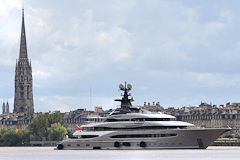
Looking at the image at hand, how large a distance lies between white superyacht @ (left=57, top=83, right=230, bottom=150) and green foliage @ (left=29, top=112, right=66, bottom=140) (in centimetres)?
9048

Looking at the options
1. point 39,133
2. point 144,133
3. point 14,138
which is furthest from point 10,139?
point 144,133

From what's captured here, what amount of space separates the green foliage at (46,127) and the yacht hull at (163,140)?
91.7 meters

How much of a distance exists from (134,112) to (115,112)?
85.6 inches

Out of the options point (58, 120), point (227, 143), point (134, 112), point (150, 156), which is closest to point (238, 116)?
point (58, 120)

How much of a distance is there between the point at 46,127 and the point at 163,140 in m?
108

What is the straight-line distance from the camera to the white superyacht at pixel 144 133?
86438 mm

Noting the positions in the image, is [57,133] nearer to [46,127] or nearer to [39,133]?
[39,133]

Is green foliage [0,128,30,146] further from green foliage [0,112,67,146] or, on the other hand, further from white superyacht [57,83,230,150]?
white superyacht [57,83,230,150]

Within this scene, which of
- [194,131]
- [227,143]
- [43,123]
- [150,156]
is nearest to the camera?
[150,156]

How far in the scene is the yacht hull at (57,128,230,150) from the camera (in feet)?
283

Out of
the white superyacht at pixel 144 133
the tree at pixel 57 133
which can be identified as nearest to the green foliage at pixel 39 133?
the tree at pixel 57 133

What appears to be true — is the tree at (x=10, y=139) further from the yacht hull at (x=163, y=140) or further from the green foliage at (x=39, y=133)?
the yacht hull at (x=163, y=140)

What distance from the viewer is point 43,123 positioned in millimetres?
192625

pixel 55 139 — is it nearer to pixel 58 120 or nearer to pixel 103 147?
pixel 58 120
